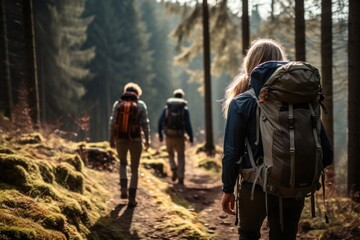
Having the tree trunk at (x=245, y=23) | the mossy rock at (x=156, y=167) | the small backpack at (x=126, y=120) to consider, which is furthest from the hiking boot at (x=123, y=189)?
the tree trunk at (x=245, y=23)

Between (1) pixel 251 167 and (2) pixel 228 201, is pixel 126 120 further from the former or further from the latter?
(1) pixel 251 167

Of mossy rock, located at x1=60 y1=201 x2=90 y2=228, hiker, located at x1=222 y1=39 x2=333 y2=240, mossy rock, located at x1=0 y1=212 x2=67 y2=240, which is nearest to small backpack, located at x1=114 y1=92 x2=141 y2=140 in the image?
mossy rock, located at x1=60 y1=201 x2=90 y2=228

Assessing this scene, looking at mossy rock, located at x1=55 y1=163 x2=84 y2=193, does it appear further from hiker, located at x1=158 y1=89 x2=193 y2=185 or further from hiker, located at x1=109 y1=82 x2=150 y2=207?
hiker, located at x1=158 y1=89 x2=193 y2=185

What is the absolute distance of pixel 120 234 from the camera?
5.03m

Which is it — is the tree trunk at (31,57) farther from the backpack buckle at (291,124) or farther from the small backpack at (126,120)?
the backpack buckle at (291,124)

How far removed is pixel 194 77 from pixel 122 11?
21146 mm

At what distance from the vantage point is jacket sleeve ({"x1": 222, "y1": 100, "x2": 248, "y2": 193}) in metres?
2.86

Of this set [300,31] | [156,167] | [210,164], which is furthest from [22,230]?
[210,164]

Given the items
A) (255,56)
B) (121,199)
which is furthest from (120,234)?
(255,56)

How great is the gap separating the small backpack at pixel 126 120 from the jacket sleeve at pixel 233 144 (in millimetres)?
3977

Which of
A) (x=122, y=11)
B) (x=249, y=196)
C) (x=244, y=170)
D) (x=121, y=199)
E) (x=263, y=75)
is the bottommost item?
(x=121, y=199)

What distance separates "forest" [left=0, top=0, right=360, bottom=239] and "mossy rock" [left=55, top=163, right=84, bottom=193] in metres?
0.02

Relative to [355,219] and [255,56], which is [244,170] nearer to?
[255,56]

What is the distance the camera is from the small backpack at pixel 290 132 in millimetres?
2633
